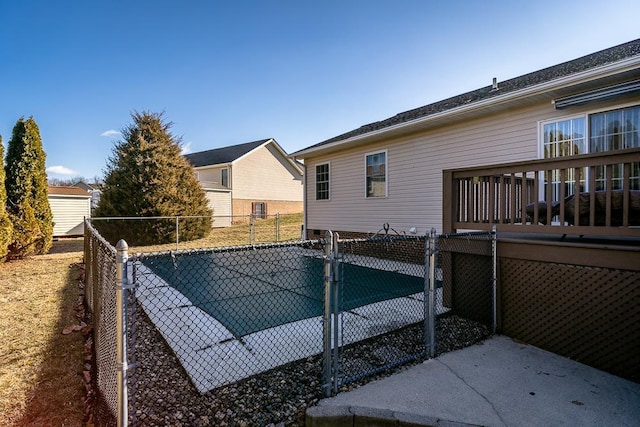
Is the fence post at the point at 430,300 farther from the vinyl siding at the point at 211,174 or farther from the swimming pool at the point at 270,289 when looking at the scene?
the vinyl siding at the point at 211,174

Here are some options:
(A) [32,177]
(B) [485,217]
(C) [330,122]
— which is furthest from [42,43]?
(B) [485,217]

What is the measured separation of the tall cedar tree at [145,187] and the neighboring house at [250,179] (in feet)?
22.3

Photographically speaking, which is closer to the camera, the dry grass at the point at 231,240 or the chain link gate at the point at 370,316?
the chain link gate at the point at 370,316

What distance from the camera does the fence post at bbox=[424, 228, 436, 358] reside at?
3191 millimetres

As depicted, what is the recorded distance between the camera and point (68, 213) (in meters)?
16.6

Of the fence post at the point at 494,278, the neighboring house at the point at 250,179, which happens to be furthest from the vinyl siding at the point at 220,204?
the fence post at the point at 494,278

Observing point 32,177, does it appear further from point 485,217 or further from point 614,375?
point 614,375

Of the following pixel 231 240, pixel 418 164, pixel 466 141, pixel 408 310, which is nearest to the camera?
pixel 408 310

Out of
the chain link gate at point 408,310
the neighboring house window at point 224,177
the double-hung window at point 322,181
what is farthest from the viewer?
the neighboring house window at point 224,177

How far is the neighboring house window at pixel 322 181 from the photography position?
429 inches

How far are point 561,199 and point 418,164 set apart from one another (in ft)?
15.8

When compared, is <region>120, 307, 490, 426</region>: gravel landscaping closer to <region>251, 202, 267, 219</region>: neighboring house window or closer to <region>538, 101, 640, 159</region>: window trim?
<region>538, 101, 640, 159</region>: window trim

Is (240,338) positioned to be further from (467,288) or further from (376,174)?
(376,174)

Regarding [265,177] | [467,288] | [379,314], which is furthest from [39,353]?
[265,177]
